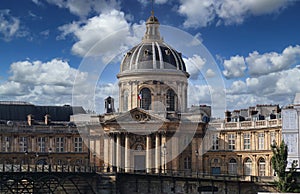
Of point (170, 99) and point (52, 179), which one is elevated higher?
point (170, 99)

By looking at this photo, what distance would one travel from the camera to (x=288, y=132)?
6359 cm

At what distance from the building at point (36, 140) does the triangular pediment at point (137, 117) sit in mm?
11274

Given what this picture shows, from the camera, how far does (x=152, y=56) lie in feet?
266

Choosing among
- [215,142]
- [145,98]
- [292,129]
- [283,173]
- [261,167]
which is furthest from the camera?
[145,98]

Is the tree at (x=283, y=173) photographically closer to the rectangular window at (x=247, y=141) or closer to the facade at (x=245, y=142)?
→ the facade at (x=245, y=142)

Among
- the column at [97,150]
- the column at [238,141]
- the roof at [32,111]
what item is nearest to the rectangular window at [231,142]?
the column at [238,141]

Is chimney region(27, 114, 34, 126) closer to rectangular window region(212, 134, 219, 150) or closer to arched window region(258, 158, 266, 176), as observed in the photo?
rectangular window region(212, 134, 219, 150)

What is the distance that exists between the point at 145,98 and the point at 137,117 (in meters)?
6.72

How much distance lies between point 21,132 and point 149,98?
18641mm

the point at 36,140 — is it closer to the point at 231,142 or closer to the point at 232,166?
the point at 231,142

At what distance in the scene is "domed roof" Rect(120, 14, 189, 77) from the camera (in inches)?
3184

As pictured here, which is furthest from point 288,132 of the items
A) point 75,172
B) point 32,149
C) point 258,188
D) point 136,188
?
point 32,149

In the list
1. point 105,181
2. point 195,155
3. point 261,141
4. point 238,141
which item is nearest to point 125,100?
point 195,155

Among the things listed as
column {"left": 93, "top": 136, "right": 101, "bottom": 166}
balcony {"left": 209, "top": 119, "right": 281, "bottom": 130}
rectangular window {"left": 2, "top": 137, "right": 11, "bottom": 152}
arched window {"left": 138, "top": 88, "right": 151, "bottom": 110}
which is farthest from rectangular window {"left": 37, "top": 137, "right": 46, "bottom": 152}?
balcony {"left": 209, "top": 119, "right": 281, "bottom": 130}
